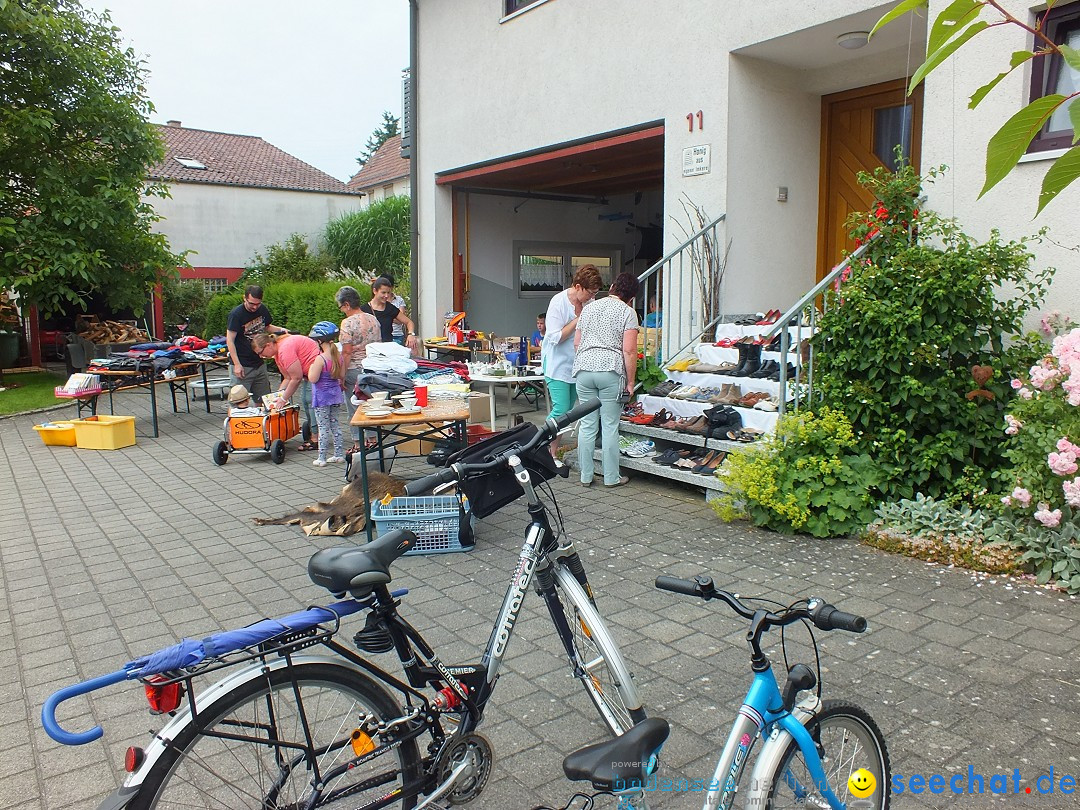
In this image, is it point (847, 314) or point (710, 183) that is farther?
point (710, 183)

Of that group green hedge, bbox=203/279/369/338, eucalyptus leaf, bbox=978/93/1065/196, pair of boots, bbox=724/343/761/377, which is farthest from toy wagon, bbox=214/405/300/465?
eucalyptus leaf, bbox=978/93/1065/196

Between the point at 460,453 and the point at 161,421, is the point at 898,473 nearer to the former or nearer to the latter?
the point at 460,453

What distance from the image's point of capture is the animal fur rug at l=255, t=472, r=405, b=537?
618 cm

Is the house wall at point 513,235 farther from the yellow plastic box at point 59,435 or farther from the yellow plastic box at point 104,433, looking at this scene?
the yellow plastic box at point 59,435

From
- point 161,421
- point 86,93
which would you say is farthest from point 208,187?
point 161,421

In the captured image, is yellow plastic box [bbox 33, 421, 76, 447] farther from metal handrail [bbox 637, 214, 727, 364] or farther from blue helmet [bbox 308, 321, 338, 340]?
metal handrail [bbox 637, 214, 727, 364]

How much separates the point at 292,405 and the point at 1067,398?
7.40 metres

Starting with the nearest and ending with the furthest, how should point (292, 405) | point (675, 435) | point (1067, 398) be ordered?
1. point (1067, 398)
2. point (675, 435)
3. point (292, 405)

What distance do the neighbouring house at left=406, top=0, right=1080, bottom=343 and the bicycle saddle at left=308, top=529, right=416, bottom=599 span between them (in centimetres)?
530

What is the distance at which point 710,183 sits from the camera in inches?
324

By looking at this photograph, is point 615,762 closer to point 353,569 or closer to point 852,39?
point 353,569

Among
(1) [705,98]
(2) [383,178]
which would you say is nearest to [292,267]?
(2) [383,178]

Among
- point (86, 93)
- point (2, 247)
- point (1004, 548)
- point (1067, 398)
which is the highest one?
point (86, 93)

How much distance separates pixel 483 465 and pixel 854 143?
747 centimetres
